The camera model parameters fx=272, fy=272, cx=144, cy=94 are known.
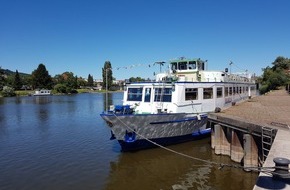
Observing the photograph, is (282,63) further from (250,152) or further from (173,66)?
(250,152)

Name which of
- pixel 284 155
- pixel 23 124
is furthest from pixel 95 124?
pixel 284 155

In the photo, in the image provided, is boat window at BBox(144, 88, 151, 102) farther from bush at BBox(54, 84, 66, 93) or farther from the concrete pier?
bush at BBox(54, 84, 66, 93)

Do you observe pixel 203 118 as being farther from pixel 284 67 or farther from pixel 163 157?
pixel 284 67

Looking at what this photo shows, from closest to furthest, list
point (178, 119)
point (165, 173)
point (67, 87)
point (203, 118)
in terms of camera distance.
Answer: point (165, 173) < point (178, 119) < point (203, 118) < point (67, 87)

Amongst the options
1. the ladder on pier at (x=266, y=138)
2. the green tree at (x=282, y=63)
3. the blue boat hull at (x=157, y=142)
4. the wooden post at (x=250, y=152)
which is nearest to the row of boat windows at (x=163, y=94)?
the blue boat hull at (x=157, y=142)

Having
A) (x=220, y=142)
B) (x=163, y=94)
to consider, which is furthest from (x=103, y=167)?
(x=220, y=142)

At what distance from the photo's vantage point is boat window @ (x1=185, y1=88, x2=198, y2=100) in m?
21.2

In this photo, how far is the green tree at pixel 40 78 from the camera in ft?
459

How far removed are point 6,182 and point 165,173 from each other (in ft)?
28.9

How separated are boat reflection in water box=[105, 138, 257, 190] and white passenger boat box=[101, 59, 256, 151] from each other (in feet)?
3.81

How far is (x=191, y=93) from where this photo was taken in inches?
854

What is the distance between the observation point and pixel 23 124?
3397 cm

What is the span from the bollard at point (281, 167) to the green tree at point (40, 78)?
14438 centimetres

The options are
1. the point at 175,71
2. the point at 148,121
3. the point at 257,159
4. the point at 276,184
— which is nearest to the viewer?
the point at 276,184
